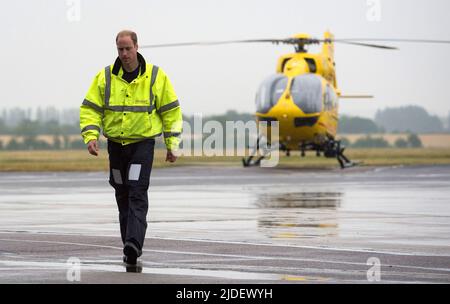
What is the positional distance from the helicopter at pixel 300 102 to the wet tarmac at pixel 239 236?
53.3 feet

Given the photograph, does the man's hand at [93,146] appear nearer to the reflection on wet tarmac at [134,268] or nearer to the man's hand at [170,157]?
the man's hand at [170,157]

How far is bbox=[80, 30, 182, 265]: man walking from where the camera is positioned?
38.4 ft

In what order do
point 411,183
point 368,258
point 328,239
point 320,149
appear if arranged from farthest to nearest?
point 320,149 < point 411,183 < point 328,239 < point 368,258

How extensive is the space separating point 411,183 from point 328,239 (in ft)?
55.8

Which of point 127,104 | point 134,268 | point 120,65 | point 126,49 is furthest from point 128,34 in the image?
point 134,268

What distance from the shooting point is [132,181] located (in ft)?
38.3

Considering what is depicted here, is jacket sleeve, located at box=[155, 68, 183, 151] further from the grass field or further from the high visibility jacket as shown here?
the grass field

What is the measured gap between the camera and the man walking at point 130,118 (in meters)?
11.7

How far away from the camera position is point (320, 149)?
Result: 4656cm

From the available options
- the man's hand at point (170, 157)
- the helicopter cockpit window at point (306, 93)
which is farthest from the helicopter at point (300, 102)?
the man's hand at point (170, 157)

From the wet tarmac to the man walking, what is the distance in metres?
0.68

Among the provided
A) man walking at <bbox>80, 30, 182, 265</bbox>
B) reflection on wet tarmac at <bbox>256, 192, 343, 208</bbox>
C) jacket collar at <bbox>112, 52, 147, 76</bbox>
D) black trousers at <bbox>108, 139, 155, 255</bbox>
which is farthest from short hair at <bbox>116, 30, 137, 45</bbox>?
reflection on wet tarmac at <bbox>256, 192, 343, 208</bbox>
